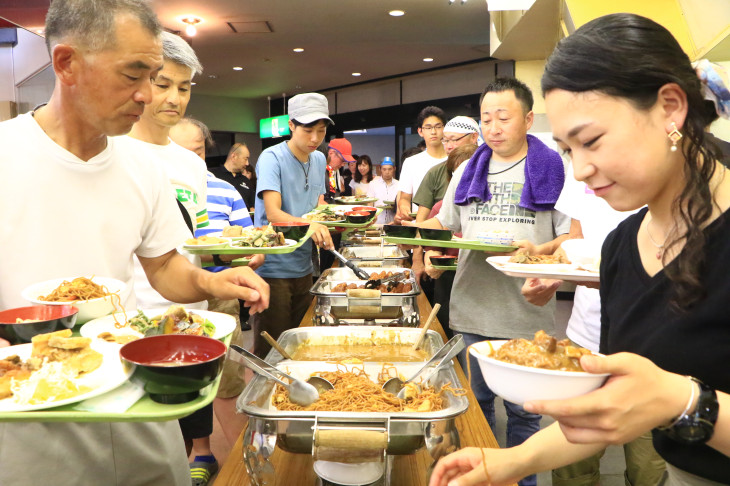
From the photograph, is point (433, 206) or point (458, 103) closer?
point (433, 206)

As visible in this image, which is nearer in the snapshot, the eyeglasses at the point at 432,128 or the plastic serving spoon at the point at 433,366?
the plastic serving spoon at the point at 433,366

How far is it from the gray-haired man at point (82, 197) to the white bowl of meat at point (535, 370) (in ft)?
2.43

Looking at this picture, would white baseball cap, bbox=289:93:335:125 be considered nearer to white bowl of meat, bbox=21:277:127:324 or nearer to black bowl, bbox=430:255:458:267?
black bowl, bbox=430:255:458:267

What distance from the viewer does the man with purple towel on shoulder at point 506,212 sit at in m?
2.31

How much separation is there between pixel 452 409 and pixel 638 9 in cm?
290

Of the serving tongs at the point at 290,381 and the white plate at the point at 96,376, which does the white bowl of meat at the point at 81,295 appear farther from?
the serving tongs at the point at 290,381

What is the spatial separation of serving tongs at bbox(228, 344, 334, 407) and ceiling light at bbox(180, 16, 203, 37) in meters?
7.13

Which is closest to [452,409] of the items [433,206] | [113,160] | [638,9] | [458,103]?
[113,160]

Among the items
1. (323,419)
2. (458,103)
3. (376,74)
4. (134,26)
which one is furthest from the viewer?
(376,74)

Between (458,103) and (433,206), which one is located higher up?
(458,103)

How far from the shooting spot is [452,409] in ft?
3.88

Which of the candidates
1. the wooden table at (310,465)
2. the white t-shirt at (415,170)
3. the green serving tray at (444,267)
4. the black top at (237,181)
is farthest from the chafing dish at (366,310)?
the black top at (237,181)

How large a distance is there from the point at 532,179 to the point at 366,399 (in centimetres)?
135

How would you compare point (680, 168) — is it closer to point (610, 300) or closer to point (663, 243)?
point (663, 243)
